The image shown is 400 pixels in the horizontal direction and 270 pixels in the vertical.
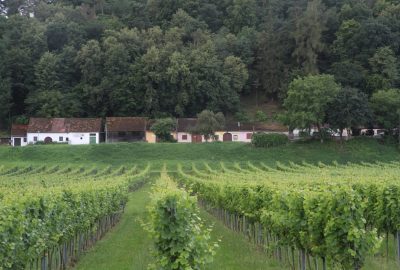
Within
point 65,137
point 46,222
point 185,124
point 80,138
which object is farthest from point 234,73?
point 46,222

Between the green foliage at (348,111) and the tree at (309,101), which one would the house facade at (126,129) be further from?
the green foliage at (348,111)

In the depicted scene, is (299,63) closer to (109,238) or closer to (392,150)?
(392,150)

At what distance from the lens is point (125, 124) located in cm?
8038

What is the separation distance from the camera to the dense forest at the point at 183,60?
276 feet

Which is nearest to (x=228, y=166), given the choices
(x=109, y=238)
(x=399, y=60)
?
(x=109, y=238)

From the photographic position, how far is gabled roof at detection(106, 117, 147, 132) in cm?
7962

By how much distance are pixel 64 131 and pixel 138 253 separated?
64.0 metres

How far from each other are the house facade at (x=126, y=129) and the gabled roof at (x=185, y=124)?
5.00 meters

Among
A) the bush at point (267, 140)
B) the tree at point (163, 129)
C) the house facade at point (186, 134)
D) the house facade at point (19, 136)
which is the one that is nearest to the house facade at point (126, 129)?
the tree at point (163, 129)

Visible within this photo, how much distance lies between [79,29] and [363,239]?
93.9 m

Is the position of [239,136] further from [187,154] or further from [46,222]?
[46,222]

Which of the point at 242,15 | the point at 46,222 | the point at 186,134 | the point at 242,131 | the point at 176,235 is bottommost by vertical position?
the point at 46,222

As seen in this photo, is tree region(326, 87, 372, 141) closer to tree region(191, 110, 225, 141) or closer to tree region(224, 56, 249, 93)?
tree region(191, 110, 225, 141)

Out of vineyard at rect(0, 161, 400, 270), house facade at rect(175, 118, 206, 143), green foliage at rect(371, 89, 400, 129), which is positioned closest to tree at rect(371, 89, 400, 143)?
green foliage at rect(371, 89, 400, 129)
